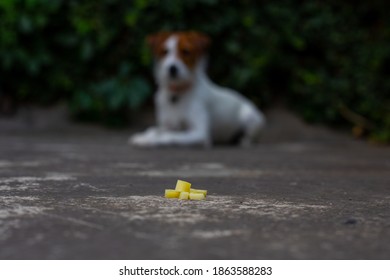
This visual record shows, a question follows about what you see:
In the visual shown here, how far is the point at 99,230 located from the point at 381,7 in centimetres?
569

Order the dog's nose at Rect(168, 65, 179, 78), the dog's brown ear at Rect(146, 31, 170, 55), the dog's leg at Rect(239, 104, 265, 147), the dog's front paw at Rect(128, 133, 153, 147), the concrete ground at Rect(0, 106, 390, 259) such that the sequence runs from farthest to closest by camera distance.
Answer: the dog's leg at Rect(239, 104, 265, 147) < the dog's brown ear at Rect(146, 31, 170, 55) < the dog's nose at Rect(168, 65, 179, 78) < the dog's front paw at Rect(128, 133, 153, 147) < the concrete ground at Rect(0, 106, 390, 259)

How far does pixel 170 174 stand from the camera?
9.30ft

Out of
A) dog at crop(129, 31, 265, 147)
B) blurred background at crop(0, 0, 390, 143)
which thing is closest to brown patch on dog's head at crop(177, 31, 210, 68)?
dog at crop(129, 31, 265, 147)

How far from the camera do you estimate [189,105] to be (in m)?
5.08

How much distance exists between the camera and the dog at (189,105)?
486 centimetres

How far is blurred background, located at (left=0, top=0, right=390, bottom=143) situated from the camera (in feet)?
20.7

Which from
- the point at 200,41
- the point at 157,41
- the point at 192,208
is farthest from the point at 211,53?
the point at 192,208

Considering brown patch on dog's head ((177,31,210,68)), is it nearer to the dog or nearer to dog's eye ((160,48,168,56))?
the dog

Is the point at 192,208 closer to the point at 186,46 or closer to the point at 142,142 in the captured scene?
the point at 142,142
